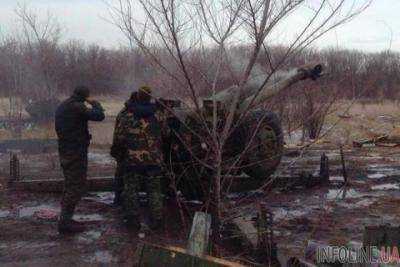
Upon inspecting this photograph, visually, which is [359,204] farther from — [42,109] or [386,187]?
[42,109]

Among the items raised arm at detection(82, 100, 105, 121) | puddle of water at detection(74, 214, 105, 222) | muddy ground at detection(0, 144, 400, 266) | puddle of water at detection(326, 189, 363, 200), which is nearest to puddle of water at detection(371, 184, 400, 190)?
muddy ground at detection(0, 144, 400, 266)

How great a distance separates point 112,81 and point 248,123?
86.9 feet

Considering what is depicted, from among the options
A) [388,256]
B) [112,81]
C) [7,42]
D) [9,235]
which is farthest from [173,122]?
[112,81]

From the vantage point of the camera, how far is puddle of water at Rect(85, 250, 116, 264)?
6254 millimetres

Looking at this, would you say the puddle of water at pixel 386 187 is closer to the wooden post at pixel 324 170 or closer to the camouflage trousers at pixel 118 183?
the wooden post at pixel 324 170

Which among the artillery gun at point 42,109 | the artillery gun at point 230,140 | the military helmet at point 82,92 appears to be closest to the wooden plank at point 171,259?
the artillery gun at point 230,140

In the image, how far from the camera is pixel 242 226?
20.7ft

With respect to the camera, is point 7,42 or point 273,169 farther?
point 7,42

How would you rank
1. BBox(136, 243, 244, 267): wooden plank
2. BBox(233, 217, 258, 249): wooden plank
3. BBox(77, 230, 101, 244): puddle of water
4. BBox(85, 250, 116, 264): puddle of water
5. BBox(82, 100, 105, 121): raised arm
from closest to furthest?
BBox(136, 243, 244, 267): wooden plank < BBox(233, 217, 258, 249): wooden plank < BBox(85, 250, 116, 264): puddle of water < BBox(77, 230, 101, 244): puddle of water < BBox(82, 100, 105, 121): raised arm

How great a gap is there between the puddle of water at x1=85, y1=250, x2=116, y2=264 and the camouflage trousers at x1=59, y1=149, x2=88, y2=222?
911 millimetres

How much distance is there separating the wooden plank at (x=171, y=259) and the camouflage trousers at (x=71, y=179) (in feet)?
9.79

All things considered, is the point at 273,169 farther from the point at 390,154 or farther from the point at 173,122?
the point at 390,154

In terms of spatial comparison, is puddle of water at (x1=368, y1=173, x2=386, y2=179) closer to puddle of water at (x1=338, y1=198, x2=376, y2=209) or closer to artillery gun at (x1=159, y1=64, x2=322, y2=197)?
puddle of water at (x1=338, y1=198, x2=376, y2=209)

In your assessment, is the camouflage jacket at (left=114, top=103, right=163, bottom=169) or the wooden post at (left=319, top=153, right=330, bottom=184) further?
the wooden post at (left=319, top=153, right=330, bottom=184)
